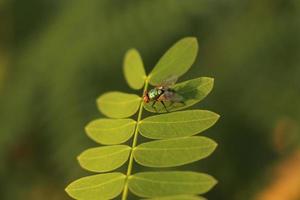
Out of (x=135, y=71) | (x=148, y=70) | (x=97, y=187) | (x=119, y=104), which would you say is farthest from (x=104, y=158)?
(x=148, y=70)

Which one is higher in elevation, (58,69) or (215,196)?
(58,69)

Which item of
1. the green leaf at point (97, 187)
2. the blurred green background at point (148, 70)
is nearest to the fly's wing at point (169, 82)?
the green leaf at point (97, 187)

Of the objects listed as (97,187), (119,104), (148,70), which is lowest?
(97,187)

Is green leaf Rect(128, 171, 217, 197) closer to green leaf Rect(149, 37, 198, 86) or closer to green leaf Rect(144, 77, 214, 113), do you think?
green leaf Rect(144, 77, 214, 113)

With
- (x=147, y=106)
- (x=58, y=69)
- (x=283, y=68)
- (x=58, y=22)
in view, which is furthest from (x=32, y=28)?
(x=147, y=106)

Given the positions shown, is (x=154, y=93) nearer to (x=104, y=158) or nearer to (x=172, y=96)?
(x=172, y=96)

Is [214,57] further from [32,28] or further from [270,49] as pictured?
[32,28]

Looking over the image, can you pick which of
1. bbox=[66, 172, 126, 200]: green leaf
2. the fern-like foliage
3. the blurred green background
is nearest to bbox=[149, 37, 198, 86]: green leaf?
the fern-like foliage
